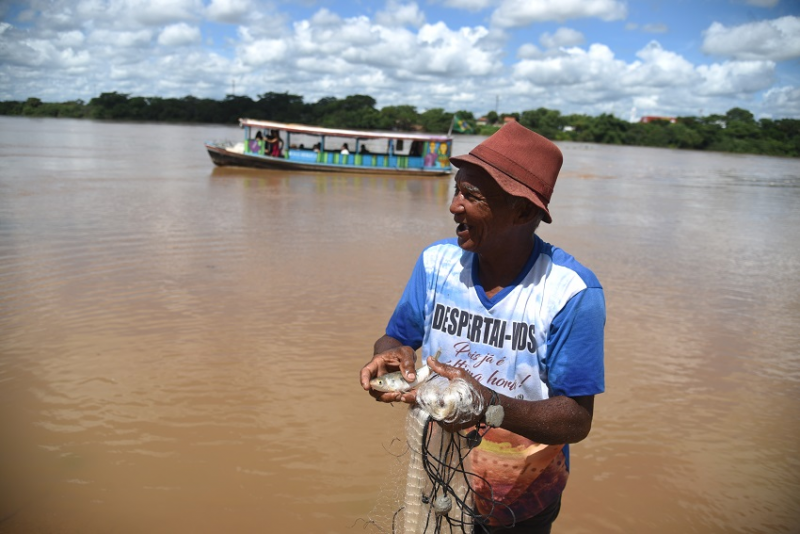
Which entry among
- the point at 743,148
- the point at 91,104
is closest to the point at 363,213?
the point at 743,148

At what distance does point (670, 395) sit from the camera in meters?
5.38

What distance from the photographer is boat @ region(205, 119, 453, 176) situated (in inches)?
907

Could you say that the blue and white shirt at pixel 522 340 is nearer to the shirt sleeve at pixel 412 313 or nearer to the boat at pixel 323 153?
the shirt sleeve at pixel 412 313

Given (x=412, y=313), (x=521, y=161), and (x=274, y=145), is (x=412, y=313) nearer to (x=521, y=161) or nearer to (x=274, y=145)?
(x=521, y=161)

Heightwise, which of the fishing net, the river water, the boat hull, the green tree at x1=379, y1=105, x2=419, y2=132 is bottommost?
the river water

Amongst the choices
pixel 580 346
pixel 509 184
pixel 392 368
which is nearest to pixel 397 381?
pixel 392 368

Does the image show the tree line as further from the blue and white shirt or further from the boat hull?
the blue and white shirt

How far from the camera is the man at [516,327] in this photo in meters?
1.67

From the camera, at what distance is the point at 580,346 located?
1658mm

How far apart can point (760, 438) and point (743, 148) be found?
232ft

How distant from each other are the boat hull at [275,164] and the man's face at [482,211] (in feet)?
72.1

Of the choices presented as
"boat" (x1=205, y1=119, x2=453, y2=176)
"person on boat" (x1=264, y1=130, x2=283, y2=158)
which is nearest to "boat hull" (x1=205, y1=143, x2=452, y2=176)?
"boat" (x1=205, y1=119, x2=453, y2=176)

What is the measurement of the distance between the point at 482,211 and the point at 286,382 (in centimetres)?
378

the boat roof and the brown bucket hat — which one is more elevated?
the boat roof
